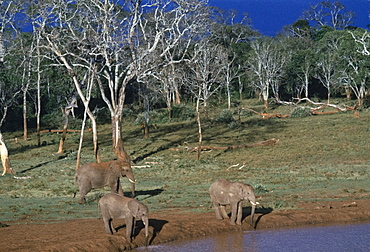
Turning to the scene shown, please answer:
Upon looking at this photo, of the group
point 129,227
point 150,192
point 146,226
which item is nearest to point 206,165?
point 150,192

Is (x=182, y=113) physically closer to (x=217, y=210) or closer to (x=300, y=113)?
(x=300, y=113)

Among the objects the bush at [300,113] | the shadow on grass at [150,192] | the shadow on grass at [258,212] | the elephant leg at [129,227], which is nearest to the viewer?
the elephant leg at [129,227]

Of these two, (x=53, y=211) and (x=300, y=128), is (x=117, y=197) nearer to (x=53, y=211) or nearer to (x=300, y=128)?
(x=53, y=211)

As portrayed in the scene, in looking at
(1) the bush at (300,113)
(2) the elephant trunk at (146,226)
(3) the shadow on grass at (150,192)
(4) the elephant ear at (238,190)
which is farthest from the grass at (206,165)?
(2) the elephant trunk at (146,226)

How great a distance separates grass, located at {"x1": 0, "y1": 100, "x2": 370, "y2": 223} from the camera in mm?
18625

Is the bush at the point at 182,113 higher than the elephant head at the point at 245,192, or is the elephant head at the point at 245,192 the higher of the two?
the bush at the point at 182,113

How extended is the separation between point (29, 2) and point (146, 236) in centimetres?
2770

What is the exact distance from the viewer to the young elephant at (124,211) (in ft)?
38.3

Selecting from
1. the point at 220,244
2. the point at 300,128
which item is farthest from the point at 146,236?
the point at 300,128

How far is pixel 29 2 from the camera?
35688 millimetres

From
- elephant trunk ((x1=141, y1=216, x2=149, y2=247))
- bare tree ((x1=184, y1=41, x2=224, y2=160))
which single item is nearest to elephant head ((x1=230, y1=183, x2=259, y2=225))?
elephant trunk ((x1=141, y1=216, x2=149, y2=247))

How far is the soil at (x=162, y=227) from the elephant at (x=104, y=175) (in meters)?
2.18

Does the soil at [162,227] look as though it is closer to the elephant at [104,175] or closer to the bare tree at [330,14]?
the elephant at [104,175]

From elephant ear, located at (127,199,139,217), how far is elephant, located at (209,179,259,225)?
9.97ft
